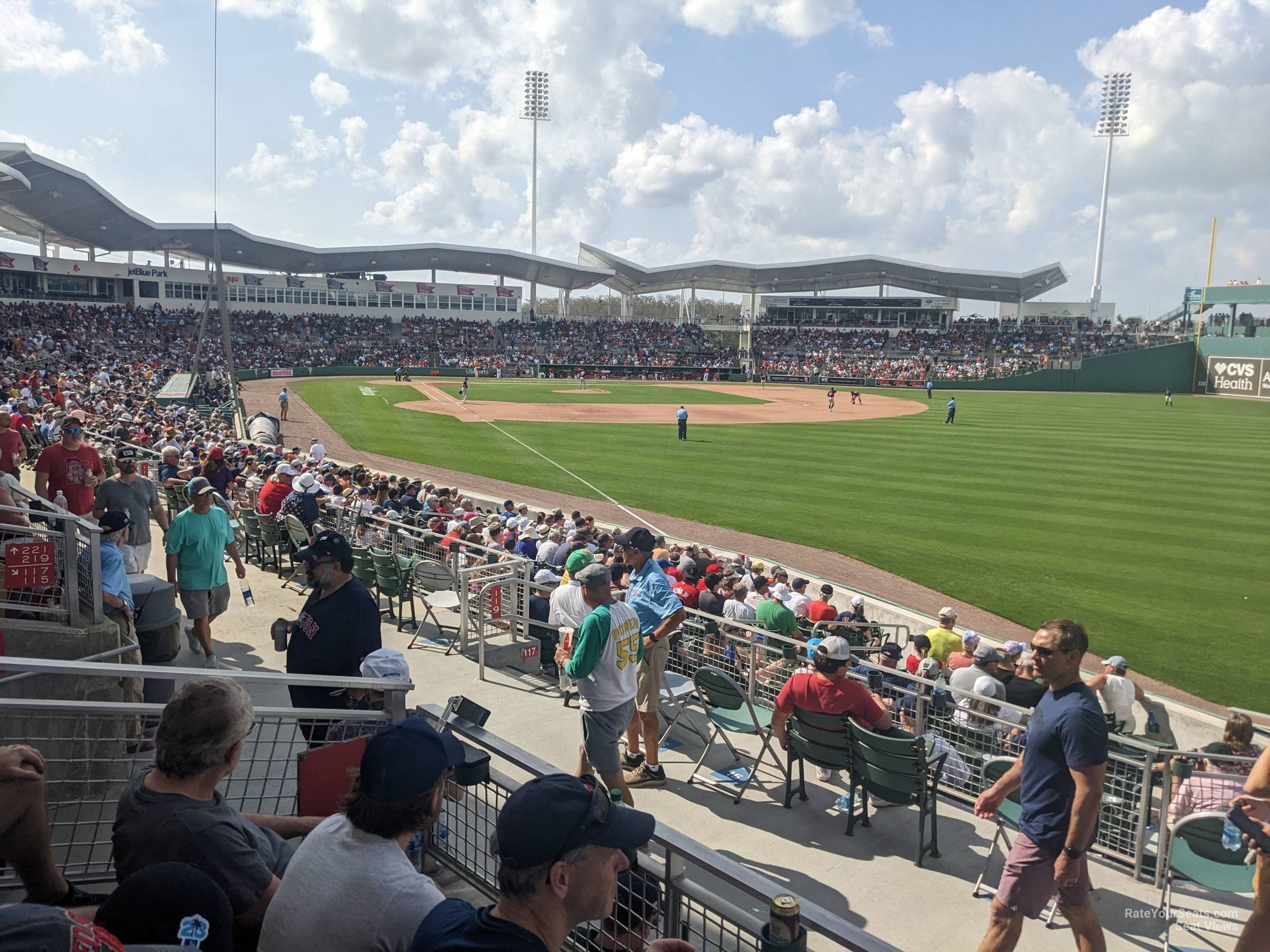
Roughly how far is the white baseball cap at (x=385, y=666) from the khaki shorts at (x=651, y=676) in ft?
8.09

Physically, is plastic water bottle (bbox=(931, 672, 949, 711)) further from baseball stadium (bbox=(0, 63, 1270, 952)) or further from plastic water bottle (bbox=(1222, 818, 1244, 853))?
plastic water bottle (bbox=(1222, 818, 1244, 853))

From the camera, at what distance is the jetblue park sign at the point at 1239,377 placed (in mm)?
62094

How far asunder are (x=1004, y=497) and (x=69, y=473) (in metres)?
20.9

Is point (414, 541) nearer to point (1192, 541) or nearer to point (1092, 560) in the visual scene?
point (1092, 560)

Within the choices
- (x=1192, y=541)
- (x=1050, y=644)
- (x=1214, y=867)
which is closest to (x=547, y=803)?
(x=1050, y=644)

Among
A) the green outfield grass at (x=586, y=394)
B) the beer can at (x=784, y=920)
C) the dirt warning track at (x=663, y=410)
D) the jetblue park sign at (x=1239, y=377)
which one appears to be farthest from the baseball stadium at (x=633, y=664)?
the jetblue park sign at (x=1239, y=377)

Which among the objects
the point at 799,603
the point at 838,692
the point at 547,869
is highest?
the point at 547,869

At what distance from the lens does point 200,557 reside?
26.6ft

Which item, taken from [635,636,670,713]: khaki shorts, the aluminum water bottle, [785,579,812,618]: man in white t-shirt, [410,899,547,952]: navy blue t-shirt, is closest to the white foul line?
[785,579,812,618]: man in white t-shirt

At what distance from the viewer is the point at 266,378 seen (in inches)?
2292

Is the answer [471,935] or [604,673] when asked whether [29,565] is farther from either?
[471,935]

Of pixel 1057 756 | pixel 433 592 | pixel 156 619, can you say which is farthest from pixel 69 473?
pixel 1057 756

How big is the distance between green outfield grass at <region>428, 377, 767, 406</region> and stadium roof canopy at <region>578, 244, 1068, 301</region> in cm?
2667

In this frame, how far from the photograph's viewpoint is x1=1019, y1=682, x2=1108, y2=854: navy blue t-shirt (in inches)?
163
